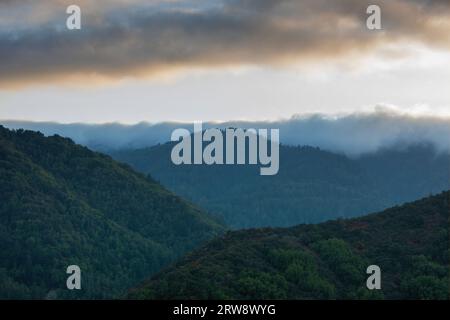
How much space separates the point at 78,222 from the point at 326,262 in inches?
3183

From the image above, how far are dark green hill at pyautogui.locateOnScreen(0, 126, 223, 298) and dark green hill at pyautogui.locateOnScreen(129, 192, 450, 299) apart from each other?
154ft

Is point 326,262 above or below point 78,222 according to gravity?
below

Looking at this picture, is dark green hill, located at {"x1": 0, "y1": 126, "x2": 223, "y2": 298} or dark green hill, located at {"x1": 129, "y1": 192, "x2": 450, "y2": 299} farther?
dark green hill, located at {"x1": 0, "y1": 126, "x2": 223, "y2": 298}

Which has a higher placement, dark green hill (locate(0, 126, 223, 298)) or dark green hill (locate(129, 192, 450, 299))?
dark green hill (locate(0, 126, 223, 298))

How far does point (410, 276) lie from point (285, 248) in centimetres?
1248

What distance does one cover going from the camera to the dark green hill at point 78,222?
461 ft

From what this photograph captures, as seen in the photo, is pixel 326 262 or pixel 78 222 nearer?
pixel 326 262

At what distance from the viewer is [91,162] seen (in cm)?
19425

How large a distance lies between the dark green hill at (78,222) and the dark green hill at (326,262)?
4693 cm

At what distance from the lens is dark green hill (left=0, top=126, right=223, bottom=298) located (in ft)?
461

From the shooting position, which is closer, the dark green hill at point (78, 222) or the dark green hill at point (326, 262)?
the dark green hill at point (326, 262)

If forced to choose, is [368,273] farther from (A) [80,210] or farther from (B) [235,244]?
(A) [80,210]

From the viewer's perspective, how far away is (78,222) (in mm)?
163000
